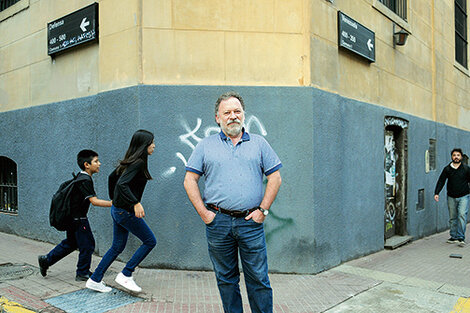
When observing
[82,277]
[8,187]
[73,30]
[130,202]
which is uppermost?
[73,30]

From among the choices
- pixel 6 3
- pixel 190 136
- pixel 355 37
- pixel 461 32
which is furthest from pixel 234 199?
pixel 461 32

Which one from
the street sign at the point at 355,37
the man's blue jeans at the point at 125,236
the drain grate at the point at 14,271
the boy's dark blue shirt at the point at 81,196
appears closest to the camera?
the man's blue jeans at the point at 125,236

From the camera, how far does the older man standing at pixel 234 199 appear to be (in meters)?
3.42

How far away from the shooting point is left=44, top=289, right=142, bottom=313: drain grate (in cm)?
428

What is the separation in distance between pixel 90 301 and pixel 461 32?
13.7m

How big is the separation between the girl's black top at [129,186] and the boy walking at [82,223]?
0.51 meters

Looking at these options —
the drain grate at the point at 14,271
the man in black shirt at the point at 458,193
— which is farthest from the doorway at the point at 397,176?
the drain grate at the point at 14,271

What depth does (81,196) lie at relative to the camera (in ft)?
16.5

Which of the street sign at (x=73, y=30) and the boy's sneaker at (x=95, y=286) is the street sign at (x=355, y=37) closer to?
the street sign at (x=73, y=30)

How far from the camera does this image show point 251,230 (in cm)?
343

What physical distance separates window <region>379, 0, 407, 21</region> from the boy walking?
685 cm

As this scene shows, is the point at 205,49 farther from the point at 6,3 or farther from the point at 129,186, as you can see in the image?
the point at 6,3

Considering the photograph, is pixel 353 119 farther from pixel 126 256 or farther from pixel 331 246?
pixel 126 256

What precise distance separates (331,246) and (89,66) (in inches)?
180
